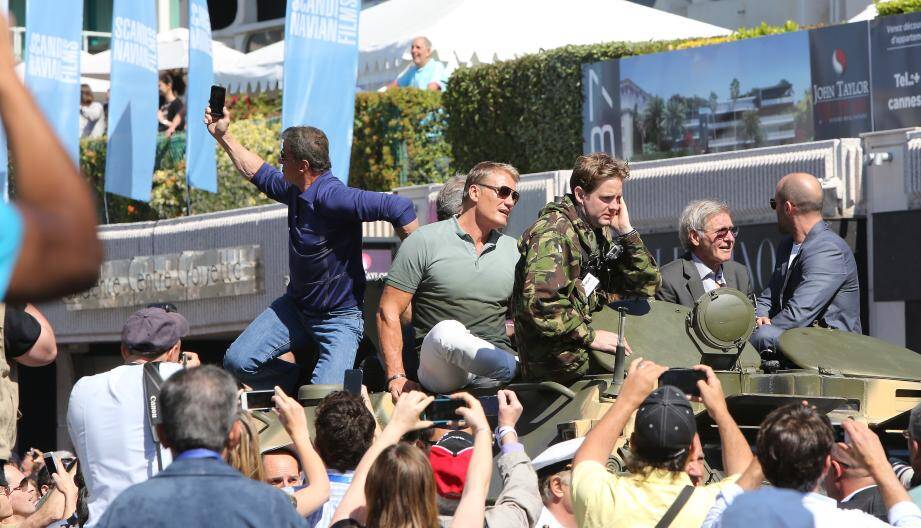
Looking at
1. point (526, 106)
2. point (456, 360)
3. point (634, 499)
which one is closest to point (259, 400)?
point (456, 360)

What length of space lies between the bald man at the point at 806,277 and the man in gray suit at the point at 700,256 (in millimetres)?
243

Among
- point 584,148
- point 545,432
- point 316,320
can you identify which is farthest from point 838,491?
point 584,148

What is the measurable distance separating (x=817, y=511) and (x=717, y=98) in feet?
29.0

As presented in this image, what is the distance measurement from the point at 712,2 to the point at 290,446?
14.9 metres

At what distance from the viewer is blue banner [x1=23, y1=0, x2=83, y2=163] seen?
16.8 meters

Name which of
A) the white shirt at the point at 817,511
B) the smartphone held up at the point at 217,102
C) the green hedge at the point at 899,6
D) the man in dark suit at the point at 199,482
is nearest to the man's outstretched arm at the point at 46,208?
the man in dark suit at the point at 199,482

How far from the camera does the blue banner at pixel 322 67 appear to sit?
14.1 m

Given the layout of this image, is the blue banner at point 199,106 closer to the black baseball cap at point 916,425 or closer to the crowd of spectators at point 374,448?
the crowd of spectators at point 374,448

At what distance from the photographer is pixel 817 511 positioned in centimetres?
424

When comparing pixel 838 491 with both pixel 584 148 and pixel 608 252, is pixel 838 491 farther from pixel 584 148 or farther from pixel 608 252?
pixel 584 148

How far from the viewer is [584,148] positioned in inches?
559

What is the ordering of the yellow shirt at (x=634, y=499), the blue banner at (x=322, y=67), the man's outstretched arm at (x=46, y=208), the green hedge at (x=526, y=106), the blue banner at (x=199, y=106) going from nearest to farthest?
1. the man's outstretched arm at (x=46, y=208)
2. the yellow shirt at (x=634, y=499)
3. the blue banner at (x=322, y=67)
4. the green hedge at (x=526, y=106)
5. the blue banner at (x=199, y=106)

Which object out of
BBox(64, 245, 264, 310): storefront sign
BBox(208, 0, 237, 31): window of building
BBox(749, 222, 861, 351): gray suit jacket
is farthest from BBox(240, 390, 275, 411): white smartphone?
BBox(208, 0, 237, 31): window of building

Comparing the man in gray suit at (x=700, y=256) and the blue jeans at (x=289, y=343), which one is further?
the man in gray suit at (x=700, y=256)
